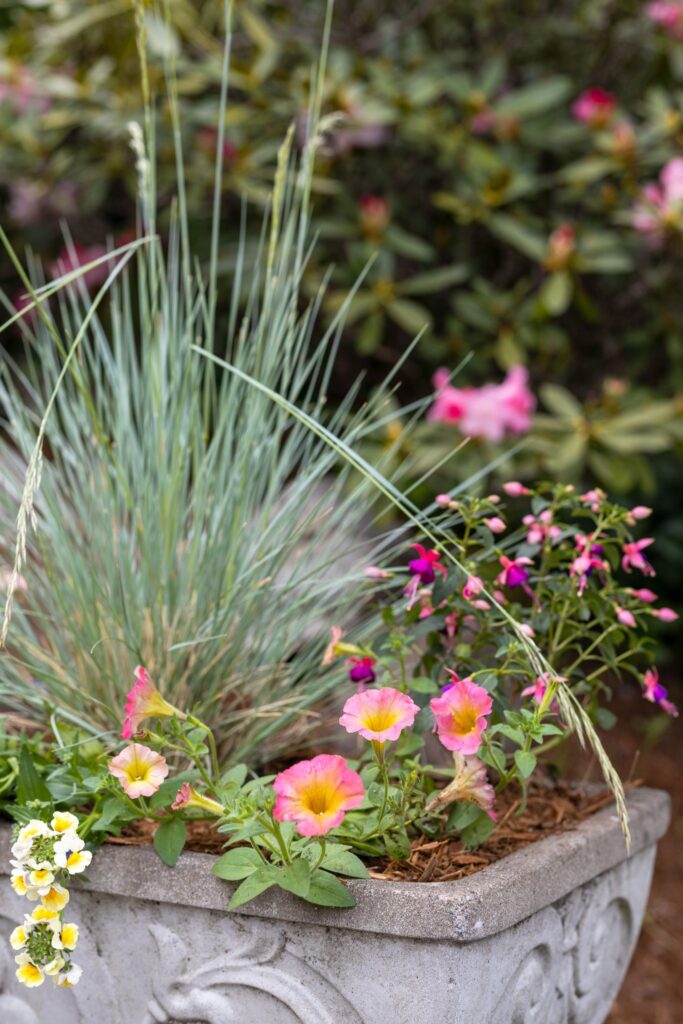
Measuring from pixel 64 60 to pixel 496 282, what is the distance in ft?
4.10

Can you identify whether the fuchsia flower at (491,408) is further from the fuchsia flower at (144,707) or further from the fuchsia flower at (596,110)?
the fuchsia flower at (144,707)

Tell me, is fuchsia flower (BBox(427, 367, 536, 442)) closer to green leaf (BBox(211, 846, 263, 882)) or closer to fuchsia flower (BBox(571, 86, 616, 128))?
fuchsia flower (BBox(571, 86, 616, 128))

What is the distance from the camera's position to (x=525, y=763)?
1.12 meters

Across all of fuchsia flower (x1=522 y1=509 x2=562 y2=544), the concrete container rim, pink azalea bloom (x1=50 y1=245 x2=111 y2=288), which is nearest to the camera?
the concrete container rim

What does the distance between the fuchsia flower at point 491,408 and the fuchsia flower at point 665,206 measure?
0.47m

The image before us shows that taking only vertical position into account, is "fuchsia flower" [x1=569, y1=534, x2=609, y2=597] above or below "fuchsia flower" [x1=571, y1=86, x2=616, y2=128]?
below

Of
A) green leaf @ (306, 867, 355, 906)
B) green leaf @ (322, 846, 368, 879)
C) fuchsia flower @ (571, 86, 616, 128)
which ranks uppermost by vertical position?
fuchsia flower @ (571, 86, 616, 128)

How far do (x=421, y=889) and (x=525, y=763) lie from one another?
6.0 inches

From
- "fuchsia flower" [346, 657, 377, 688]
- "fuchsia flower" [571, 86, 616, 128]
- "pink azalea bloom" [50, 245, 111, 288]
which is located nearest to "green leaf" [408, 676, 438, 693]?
"fuchsia flower" [346, 657, 377, 688]

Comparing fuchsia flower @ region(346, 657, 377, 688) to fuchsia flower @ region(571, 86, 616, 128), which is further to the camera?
A: fuchsia flower @ region(571, 86, 616, 128)

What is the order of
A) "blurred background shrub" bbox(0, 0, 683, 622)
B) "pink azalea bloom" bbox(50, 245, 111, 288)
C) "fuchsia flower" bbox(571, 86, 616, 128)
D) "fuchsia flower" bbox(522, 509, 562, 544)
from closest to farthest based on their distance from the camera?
"fuchsia flower" bbox(522, 509, 562, 544) → "blurred background shrub" bbox(0, 0, 683, 622) → "fuchsia flower" bbox(571, 86, 616, 128) → "pink azalea bloom" bbox(50, 245, 111, 288)

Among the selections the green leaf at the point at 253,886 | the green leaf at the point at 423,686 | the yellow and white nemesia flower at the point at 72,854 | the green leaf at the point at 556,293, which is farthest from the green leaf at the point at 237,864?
the green leaf at the point at 556,293

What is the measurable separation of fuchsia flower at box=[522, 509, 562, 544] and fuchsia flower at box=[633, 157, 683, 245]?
1.40 metres

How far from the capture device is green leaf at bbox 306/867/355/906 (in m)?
1.05
